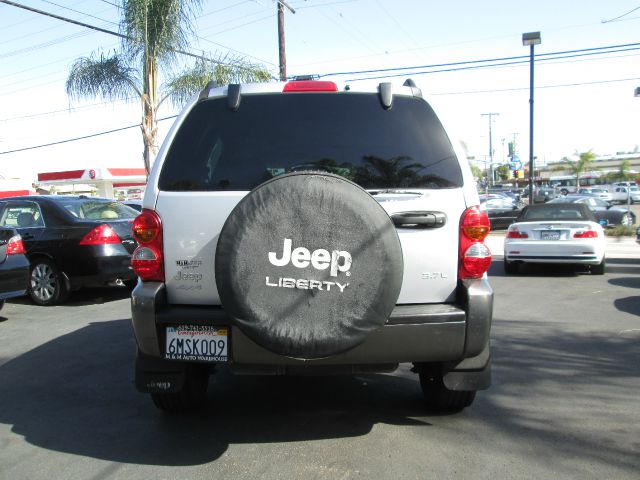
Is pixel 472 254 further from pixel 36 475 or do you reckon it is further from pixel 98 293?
pixel 98 293

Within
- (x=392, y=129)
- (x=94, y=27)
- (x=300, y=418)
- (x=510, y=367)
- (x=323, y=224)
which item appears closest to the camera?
(x=323, y=224)

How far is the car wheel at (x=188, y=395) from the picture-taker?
3980 millimetres

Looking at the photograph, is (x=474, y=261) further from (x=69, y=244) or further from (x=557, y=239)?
(x=557, y=239)

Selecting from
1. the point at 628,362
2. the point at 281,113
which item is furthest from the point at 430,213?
the point at 628,362

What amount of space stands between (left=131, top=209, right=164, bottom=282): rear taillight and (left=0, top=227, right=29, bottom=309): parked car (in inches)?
203

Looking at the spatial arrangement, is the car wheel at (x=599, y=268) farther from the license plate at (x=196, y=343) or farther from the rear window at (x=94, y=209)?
the license plate at (x=196, y=343)

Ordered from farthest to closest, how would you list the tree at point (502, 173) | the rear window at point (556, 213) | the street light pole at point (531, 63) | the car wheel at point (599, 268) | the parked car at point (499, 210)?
the tree at point (502, 173) < the parked car at point (499, 210) < the street light pole at point (531, 63) < the rear window at point (556, 213) < the car wheel at point (599, 268)

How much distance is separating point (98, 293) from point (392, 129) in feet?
25.1

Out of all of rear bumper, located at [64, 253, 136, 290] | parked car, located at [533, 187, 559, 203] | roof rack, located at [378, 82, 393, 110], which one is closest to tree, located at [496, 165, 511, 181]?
parked car, located at [533, 187, 559, 203]

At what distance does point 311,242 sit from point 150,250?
3.37ft

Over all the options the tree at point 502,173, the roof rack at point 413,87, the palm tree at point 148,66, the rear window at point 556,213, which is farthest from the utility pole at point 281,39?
the tree at point 502,173

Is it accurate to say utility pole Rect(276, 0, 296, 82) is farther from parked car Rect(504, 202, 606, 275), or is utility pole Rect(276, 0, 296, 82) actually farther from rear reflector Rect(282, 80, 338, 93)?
rear reflector Rect(282, 80, 338, 93)

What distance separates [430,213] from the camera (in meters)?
3.32

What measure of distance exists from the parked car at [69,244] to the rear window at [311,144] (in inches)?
212
